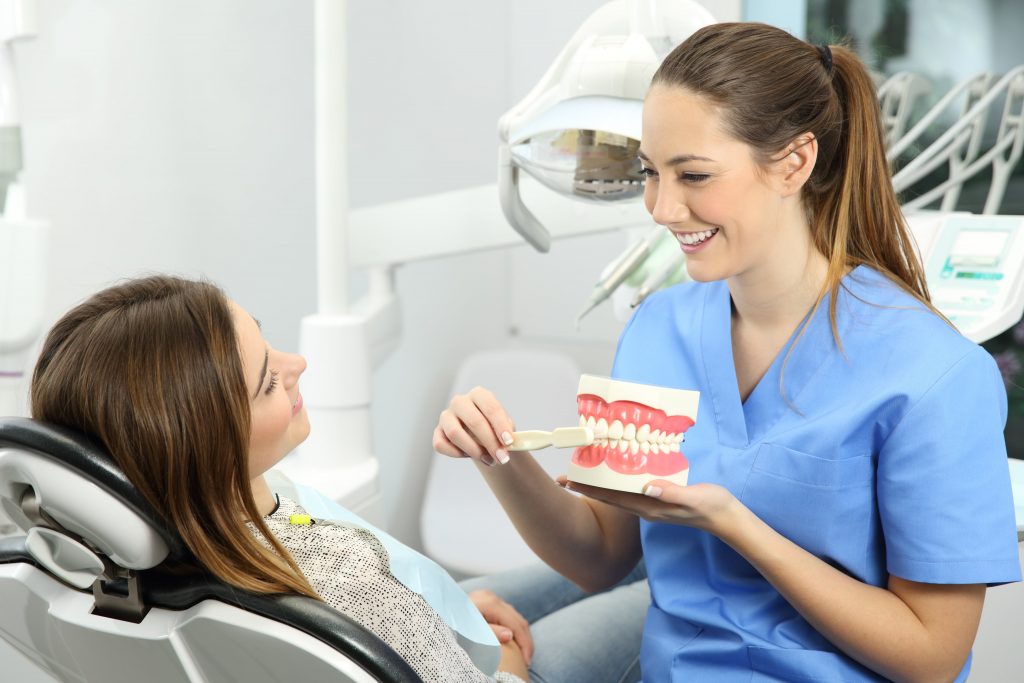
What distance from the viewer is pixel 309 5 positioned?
2271 mm

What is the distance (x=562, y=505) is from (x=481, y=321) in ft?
5.54

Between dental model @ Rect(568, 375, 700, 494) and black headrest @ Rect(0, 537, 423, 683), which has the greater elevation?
dental model @ Rect(568, 375, 700, 494)

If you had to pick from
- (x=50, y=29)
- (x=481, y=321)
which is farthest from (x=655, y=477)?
(x=481, y=321)

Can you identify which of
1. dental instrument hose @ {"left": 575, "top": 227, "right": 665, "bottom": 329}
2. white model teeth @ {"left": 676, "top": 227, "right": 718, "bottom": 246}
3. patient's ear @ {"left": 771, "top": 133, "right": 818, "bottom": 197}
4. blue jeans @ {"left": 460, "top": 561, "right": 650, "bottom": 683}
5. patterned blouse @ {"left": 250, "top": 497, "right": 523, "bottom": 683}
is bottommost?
blue jeans @ {"left": 460, "top": 561, "right": 650, "bottom": 683}

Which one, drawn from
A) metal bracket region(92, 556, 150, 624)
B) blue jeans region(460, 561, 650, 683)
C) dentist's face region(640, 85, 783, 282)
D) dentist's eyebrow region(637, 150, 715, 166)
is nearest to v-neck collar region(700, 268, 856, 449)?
dentist's face region(640, 85, 783, 282)

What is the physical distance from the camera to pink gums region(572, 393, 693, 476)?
996 mm

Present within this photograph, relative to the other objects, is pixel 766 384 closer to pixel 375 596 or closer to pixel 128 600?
pixel 375 596

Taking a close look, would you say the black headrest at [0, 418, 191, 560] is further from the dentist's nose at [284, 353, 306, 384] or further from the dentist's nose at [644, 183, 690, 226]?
the dentist's nose at [644, 183, 690, 226]

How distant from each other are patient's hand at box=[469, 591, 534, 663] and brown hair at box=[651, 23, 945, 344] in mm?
558

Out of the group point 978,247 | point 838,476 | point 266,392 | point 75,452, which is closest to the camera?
point 75,452

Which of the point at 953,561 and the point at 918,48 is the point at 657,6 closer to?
the point at 953,561

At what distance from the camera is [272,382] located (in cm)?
96

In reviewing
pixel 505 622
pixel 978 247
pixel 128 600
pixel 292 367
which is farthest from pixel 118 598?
pixel 978 247

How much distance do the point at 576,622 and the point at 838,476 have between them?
1.46 ft
